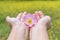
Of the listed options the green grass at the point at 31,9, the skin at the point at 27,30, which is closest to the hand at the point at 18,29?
the skin at the point at 27,30

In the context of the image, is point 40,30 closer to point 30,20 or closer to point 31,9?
point 30,20

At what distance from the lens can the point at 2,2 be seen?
1752 millimetres

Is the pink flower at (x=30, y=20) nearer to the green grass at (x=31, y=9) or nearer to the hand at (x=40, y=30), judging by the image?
the hand at (x=40, y=30)

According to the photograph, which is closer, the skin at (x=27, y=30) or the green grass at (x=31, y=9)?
the skin at (x=27, y=30)

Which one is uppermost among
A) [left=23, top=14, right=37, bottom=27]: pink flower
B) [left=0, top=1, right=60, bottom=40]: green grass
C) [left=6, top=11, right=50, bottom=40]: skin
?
[left=0, top=1, right=60, bottom=40]: green grass

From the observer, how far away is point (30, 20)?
100 centimetres

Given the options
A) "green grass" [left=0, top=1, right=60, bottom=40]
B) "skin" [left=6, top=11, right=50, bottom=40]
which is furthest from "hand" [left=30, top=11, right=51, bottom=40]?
"green grass" [left=0, top=1, right=60, bottom=40]

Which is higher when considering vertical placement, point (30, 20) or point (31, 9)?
point (31, 9)

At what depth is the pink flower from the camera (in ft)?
3.17

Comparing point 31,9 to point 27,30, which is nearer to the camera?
point 27,30

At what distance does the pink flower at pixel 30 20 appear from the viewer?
0.97 m

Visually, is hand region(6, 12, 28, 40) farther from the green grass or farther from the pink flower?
Answer: the green grass

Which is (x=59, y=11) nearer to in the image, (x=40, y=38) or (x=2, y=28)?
(x=2, y=28)

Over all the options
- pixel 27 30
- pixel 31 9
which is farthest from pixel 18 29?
pixel 31 9
